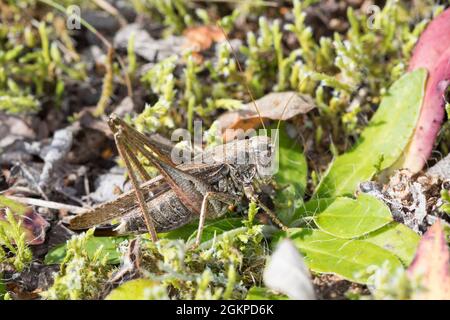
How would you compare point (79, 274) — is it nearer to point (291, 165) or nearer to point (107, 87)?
point (291, 165)

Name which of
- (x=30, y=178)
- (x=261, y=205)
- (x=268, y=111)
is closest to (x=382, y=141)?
(x=268, y=111)

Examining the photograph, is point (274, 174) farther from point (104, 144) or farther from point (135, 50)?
point (135, 50)

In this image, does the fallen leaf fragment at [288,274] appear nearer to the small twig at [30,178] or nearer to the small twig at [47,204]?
the small twig at [47,204]

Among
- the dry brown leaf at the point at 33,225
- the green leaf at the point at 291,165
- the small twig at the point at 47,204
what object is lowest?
the dry brown leaf at the point at 33,225

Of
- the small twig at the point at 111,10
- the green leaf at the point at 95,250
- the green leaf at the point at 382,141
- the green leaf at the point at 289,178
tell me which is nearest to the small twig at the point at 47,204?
the green leaf at the point at 95,250
